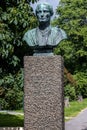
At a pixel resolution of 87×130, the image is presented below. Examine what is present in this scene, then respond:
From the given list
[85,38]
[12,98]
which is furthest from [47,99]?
[85,38]

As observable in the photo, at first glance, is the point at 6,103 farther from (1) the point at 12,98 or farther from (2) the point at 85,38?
(2) the point at 85,38

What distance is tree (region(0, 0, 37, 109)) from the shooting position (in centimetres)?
1197

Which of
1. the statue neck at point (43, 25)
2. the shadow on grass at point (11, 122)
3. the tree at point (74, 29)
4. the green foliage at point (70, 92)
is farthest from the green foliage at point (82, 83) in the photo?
the statue neck at point (43, 25)

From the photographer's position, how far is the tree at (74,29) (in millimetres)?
47062

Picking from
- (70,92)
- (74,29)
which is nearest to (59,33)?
(70,92)

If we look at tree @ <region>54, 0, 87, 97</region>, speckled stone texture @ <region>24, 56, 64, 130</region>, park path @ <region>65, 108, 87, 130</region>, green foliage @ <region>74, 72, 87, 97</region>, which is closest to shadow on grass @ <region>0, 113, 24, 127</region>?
park path @ <region>65, 108, 87, 130</region>

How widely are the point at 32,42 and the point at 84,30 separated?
1496 inches

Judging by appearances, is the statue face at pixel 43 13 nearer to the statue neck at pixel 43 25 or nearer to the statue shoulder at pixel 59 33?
the statue neck at pixel 43 25

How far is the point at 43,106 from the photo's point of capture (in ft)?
27.6

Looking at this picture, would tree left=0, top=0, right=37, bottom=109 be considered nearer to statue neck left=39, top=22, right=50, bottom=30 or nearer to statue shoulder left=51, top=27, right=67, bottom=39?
statue neck left=39, top=22, right=50, bottom=30

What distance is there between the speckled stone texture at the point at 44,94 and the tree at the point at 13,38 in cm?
341

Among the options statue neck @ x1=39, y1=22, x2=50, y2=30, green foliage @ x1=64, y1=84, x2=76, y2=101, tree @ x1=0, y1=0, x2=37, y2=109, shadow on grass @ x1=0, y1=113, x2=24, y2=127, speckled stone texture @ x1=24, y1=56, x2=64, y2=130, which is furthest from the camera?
green foliage @ x1=64, y1=84, x2=76, y2=101

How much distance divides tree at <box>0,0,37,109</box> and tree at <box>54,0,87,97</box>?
33.8 metres

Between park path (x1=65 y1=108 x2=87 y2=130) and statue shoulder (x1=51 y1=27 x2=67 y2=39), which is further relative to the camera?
park path (x1=65 y1=108 x2=87 y2=130)
